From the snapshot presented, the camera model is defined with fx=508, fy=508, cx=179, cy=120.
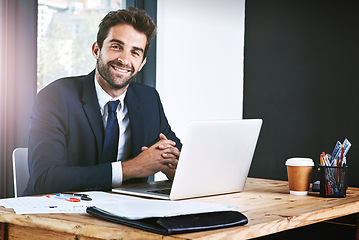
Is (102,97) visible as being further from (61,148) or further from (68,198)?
(68,198)

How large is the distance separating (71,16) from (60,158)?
1.47 metres

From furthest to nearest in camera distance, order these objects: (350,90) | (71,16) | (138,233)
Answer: (350,90)
(71,16)
(138,233)

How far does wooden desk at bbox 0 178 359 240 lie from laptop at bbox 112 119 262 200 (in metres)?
0.05

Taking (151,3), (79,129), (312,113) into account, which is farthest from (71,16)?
(312,113)

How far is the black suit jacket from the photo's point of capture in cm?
193

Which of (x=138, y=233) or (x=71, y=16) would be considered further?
(x=71, y=16)

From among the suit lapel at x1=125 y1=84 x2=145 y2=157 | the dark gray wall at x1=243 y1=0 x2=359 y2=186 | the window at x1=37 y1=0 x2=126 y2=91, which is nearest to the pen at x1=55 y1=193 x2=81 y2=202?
the suit lapel at x1=125 y1=84 x2=145 y2=157

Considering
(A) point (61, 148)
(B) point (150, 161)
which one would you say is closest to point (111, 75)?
(A) point (61, 148)

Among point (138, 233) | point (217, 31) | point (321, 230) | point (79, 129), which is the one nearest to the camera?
point (138, 233)

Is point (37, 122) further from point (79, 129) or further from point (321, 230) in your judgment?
point (321, 230)

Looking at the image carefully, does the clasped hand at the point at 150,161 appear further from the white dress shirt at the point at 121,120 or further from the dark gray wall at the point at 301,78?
the dark gray wall at the point at 301,78

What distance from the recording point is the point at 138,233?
45.4 inches

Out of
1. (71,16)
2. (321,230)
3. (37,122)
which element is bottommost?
(321,230)

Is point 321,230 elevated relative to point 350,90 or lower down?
lower down
